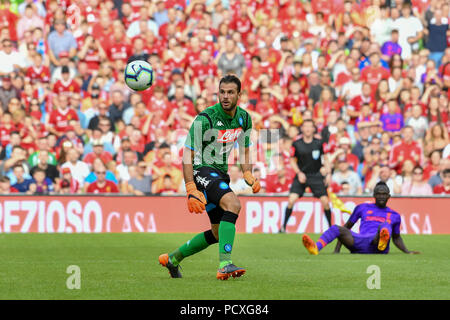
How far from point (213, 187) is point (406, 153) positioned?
1267 cm

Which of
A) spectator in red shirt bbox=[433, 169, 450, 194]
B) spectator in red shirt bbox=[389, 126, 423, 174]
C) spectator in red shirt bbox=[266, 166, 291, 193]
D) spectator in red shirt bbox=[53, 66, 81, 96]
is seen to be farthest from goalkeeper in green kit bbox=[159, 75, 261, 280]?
spectator in red shirt bbox=[53, 66, 81, 96]

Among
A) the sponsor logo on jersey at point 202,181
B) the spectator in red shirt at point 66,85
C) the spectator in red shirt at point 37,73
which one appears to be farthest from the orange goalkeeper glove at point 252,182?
the spectator in red shirt at point 37,73

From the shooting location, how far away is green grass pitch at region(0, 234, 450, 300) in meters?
8.42

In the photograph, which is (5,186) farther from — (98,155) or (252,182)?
(252,182)

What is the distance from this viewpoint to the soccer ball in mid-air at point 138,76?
42.4 feet

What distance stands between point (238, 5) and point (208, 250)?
1067 centimetres

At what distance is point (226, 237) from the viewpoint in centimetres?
945

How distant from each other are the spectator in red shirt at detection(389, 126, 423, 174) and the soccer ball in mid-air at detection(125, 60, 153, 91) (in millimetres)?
9896

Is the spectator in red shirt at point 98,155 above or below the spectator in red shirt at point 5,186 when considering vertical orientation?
above

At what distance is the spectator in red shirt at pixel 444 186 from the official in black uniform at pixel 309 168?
320 cm

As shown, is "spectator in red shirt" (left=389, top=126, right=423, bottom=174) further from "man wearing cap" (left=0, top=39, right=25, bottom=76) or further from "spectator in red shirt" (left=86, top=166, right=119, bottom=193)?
"man wearing cap" (left=0, top=39, right=25, bottom=76)

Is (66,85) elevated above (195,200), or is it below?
above

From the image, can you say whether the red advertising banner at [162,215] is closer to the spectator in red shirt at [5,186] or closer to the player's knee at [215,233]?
the spectator in red shirt at [5,186]

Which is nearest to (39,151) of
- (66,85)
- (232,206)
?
(66,85)
